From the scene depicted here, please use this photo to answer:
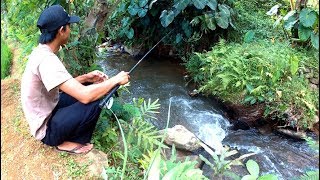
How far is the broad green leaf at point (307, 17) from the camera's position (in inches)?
217

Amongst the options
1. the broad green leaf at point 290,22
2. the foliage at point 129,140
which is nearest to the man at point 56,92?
the foliage at point 129,140

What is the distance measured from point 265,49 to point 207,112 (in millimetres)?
1517

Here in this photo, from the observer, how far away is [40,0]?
3.57 metres

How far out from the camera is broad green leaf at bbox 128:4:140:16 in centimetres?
703

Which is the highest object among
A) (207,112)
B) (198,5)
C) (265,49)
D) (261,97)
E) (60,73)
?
(60,73)

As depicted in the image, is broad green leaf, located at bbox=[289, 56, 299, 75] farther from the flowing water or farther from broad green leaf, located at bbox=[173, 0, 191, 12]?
broad green leaf, located at bbox=[173, 0, 191, 12]

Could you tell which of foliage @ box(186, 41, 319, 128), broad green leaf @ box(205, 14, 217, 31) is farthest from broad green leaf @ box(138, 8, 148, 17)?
foliage @ box(186, 41, 319, 128)

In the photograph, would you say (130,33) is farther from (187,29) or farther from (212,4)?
(212,4)

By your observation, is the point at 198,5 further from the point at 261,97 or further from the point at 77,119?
the point at 77,119

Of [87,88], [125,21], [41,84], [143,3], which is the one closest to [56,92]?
[41,84]

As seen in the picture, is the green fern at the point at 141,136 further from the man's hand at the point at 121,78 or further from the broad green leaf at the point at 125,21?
the broad green leaf at the point at 125,21

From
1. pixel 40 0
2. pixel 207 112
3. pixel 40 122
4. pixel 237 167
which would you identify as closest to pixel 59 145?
pixel 40 122

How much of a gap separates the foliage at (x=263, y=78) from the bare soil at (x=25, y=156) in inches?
125

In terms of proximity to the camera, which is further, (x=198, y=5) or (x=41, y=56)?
(x=198, y=5)
